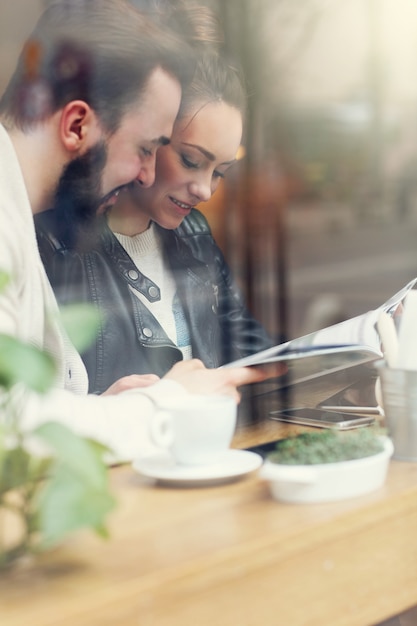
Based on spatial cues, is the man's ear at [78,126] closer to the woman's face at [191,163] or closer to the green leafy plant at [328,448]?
the woman's face at [191,163]

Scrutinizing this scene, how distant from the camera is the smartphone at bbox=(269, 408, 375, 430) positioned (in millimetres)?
1518

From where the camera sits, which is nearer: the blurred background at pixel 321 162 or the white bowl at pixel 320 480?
the white bowl at pixel 320 480

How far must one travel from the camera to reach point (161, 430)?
118 centimetres

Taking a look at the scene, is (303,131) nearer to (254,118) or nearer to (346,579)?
(254,118)

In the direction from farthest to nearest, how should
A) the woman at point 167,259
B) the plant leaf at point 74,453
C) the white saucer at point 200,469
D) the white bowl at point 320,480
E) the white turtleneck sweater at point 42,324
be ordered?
the woman at point 167,259, the white turtleneck sweater at point 42,324, the white saucer at point 200,469, the white bowl at point 320,480, the plant leaf at point 74,453

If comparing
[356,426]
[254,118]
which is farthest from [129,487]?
[254,118]

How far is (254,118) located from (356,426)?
0.76 m

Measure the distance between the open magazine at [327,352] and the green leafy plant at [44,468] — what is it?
0.75 m

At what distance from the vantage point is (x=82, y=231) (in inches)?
62.7

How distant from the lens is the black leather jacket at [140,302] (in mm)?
1574

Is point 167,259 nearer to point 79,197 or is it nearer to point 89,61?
point 79,197

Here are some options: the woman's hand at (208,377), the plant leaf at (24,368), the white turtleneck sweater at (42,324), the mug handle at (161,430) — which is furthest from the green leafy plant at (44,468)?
the woman's hand at (208,377)

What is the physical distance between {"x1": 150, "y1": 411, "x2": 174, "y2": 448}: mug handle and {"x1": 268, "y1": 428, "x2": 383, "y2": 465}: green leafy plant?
0.13 m

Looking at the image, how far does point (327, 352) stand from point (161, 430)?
493 mm
